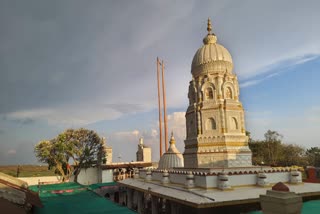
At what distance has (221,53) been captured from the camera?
23.3 meters

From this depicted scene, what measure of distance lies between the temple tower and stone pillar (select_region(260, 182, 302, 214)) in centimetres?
1654

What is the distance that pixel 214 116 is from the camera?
21062mm

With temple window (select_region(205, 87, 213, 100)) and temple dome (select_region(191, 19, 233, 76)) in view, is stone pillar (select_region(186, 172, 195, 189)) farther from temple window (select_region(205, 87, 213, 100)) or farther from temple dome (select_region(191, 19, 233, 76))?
temple dome (select_region(191, 19, 233, 76))

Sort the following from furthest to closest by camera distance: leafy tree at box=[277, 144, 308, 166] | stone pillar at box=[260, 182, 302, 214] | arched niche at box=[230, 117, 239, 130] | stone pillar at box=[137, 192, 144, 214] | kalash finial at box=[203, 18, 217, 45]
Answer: leafy tree at box=[277, 144, 308, 166]
kalash finial at box=[203, 18, 217, 45]
stone pillar at box=[137, 192, 144, 214]
arched niche at box=[230, 117, 239, 130]
stone pillar at box=[260, 182, 302, 214]

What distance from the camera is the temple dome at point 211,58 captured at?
2277cm

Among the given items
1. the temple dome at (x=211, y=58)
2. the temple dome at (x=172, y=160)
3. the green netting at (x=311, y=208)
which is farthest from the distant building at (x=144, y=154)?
the green netting at (x=311, y=208)

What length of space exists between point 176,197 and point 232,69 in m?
14.1

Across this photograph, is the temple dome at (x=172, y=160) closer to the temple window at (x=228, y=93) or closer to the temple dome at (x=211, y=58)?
the temple dome at (x=211, y=58)

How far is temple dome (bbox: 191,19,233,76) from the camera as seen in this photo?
74.7ft

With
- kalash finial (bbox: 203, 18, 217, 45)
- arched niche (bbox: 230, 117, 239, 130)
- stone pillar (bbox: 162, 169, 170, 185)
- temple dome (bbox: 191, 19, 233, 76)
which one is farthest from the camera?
kalash finial (bbox: 203, 18, 217, 45)

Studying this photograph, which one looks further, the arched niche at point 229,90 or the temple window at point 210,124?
the arched niche at point 229,90

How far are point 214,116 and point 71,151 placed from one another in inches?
1008

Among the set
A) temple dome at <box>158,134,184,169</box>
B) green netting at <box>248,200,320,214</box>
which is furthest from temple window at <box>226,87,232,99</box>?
temple dome at <box>158,134,184,169</box>

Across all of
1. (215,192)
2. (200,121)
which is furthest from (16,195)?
(200,121)
